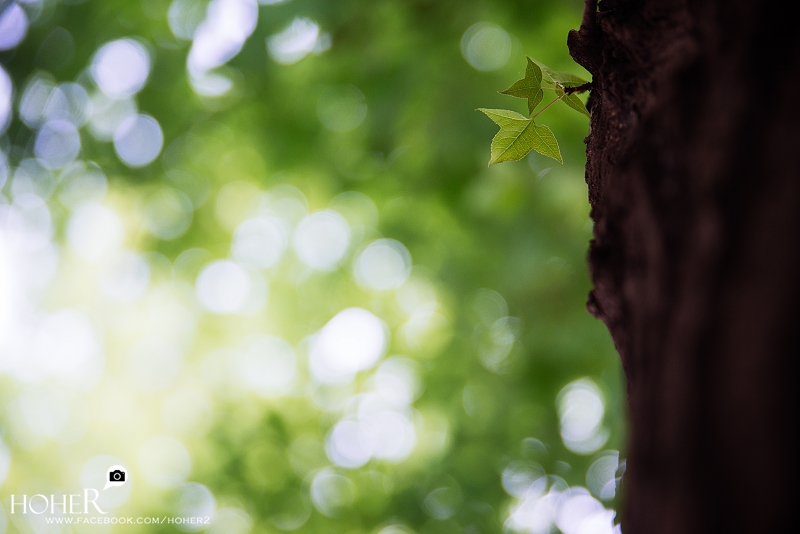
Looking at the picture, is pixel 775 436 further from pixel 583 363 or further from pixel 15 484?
pixel 15 484

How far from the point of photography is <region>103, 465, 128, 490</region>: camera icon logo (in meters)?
2.74

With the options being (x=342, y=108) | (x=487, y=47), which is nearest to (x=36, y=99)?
(x=342, y=108)

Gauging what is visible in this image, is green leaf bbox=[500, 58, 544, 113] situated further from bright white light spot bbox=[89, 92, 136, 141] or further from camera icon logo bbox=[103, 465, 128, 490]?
camera icon logo bbox=[103, 465, 128, 490]

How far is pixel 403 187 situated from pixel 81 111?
1.43 meters

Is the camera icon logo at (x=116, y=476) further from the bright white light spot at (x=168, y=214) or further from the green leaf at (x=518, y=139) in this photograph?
Answer: the green leaf at (x=518, y=139)

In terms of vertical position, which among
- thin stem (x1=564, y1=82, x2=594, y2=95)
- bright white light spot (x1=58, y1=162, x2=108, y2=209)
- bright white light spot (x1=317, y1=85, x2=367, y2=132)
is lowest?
thin stem (x1=564, y1=82, x2=594, y2=95)

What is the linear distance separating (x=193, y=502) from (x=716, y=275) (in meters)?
3.17

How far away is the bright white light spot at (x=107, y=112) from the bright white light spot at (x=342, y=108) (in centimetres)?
82

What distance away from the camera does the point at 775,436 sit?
22 cm

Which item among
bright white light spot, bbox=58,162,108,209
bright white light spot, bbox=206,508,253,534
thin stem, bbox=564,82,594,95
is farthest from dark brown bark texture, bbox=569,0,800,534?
bright white light spot, bbox=206,508,253,534

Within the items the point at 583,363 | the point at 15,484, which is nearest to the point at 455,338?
the point at 583,363

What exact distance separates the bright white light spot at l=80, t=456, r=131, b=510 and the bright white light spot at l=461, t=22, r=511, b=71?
8.82 ft

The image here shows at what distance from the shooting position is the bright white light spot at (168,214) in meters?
2.57

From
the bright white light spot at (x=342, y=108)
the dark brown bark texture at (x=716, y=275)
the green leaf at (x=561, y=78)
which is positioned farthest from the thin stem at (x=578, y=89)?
the bright white light spot at (x=342, y=108)
